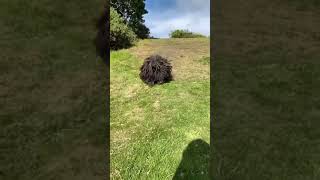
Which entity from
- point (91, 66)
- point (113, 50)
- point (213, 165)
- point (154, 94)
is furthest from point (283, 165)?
point (113, 50)

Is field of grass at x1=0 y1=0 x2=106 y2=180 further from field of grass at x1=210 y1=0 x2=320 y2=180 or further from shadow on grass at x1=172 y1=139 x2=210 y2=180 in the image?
field of grass at x1=210 y1=0 x2=320 y2=180

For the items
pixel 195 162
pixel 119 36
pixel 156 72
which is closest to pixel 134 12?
pixel 119 36

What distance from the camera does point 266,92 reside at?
1262 cm

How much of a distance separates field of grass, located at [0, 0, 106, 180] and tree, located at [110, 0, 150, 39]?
699 cm

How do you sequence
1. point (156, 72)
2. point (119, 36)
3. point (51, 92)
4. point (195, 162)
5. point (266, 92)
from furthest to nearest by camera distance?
point (119, 36) → point (156, 72) → point (266, 92) → point (51, 92) → point (195, 162)

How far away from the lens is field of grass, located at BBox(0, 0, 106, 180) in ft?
31.1

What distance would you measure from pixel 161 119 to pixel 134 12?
13.6m

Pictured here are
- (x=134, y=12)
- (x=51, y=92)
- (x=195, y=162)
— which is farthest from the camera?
(x=134, y=12)

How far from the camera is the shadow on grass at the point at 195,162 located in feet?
30.3

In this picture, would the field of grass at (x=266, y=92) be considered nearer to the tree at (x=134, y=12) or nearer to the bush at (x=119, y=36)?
the bush at (x=119, y=36)

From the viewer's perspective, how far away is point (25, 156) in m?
9.45

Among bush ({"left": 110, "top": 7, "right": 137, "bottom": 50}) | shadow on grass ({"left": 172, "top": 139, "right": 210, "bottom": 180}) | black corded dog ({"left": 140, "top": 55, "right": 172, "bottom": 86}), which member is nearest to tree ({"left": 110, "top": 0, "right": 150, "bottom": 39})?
bush ({"left": 110, "top": 7, "right": 137, "bottom": 50})

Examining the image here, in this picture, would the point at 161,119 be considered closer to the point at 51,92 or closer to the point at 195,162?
the point at 195,162

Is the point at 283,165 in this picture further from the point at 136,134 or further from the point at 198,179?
the point at 136,134
